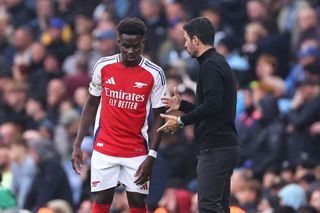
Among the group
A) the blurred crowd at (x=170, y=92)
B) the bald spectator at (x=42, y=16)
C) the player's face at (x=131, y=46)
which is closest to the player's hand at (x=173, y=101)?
the player's face at (x=131, y=46)

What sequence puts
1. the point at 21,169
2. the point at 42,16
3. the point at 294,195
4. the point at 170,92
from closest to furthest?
the point at 294,195 < the point at 170,92 < the point at 21,169 < the point at 42,16

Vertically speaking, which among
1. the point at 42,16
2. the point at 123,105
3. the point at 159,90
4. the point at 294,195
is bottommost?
the point at 294,195

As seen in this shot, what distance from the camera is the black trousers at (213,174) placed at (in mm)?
12328

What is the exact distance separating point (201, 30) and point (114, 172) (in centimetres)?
162

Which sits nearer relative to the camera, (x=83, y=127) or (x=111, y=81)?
(x=111, y=81)

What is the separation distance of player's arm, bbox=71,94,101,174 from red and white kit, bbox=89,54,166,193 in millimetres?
106

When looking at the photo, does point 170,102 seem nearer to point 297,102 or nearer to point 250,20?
point 297,102

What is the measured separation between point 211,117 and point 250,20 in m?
8.08

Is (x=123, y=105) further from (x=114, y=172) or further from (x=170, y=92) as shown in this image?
(x=170, y=92)

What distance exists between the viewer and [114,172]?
12.6 meters

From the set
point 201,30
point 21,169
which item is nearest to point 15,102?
point 21,169

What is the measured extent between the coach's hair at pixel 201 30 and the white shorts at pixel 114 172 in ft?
4.19

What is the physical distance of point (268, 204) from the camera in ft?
52.5

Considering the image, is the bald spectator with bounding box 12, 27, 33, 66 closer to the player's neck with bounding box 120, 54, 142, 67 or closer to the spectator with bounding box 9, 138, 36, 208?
the spectator with bounding box 9, 138, 36, 208
